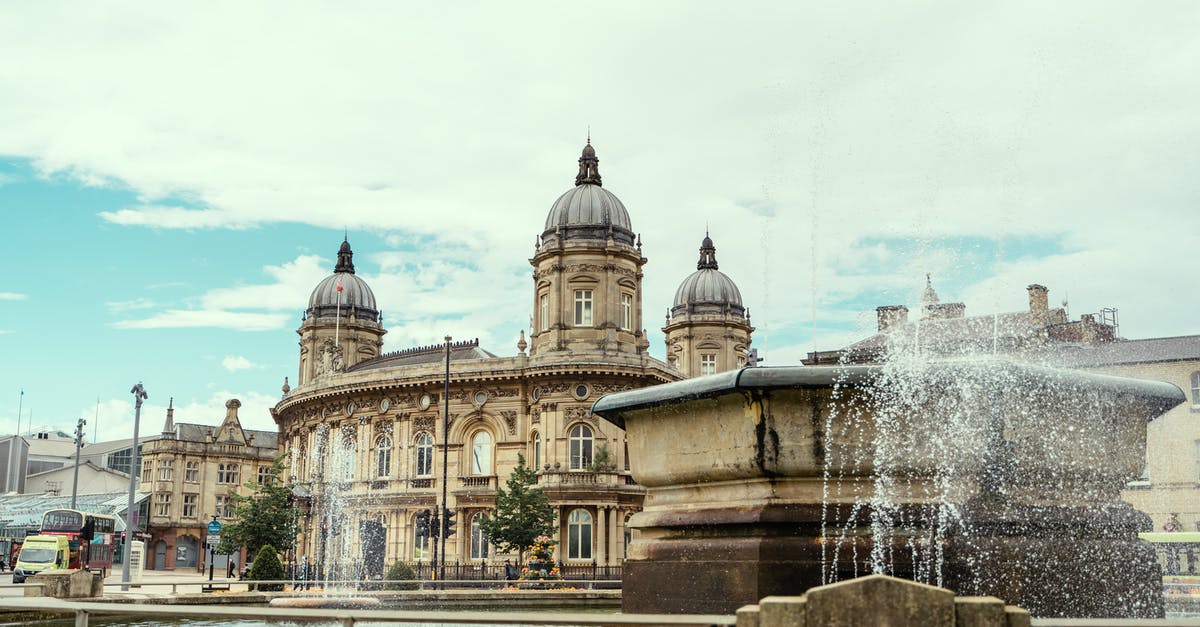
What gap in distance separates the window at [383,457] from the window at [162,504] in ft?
122

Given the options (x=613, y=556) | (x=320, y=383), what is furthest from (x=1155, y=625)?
(x=320, y=383)

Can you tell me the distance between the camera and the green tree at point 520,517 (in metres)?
45.9

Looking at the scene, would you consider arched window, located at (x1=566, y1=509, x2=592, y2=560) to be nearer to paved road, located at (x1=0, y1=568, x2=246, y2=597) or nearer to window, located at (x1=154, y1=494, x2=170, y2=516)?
paved road, located at (x1=0, y1=568, x2=246, y2=597)

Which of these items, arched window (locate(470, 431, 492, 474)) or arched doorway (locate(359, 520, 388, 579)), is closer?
arched window (locate(470, 431, 492, 474))

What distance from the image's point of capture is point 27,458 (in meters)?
106

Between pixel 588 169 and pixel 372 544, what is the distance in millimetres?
22519

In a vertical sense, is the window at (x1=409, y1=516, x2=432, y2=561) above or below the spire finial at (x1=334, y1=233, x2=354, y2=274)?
below

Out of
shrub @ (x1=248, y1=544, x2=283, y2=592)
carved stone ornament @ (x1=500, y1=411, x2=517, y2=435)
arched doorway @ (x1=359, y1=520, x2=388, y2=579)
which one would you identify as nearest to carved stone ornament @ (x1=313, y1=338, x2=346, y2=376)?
arched doorway @ (x1=359, y1=520, x2=388, y2=579)

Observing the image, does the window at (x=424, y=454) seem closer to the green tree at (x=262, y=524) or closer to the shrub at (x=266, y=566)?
the green tree at (x=262, y=524)

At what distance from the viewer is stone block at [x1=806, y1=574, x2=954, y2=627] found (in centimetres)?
500

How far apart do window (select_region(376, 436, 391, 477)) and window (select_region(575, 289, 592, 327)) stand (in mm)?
12438

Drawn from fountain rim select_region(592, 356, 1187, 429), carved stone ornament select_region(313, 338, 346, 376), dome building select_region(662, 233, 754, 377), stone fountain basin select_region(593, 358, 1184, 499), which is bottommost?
stone fountain basin select_region(593, 358, 1184, 499)

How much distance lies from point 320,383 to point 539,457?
15665mm

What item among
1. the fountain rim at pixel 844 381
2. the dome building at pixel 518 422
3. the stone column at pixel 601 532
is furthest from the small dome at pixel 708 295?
the fountain rim at pixel 844 381
